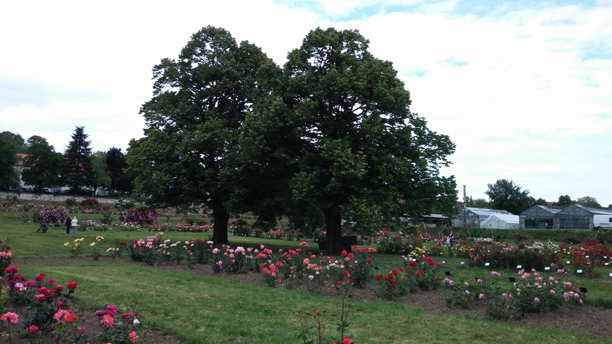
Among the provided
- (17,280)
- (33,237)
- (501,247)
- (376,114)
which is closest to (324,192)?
(376,114)

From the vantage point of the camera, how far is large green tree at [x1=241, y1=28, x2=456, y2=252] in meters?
17.8

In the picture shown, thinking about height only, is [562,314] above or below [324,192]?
below

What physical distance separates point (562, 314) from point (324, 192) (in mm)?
11154

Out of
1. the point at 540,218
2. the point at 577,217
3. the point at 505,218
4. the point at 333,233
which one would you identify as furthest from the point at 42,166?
the point at 577,217

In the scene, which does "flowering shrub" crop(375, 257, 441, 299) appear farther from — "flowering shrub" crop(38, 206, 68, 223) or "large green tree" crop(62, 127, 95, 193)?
"large green tree" crop(62, 127, 95, 193)

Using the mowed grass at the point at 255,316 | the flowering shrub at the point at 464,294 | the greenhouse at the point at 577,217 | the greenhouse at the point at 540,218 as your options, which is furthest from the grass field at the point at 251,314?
the greenhouse at the point at 540,218

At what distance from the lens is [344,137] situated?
18.5 metres

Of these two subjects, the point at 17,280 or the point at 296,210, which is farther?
the point at 296,210

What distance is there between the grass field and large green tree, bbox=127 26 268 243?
9415 mm

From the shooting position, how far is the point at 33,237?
23.0 meters

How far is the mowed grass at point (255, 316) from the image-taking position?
6496 millimetres

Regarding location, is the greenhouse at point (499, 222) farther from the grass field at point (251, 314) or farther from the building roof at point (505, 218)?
the grass field at point (251, 314)

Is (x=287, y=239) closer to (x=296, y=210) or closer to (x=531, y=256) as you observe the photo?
(x=296, y=210)

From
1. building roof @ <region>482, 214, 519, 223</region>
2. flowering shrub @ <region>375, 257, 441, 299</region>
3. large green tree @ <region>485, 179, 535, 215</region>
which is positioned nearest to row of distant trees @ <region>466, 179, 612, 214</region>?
large green tree @ <region>485, 179, 535, 215</region>
